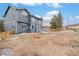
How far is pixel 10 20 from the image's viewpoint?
9.22 ft

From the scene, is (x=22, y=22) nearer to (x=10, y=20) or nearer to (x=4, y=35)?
(x=10, y=20)

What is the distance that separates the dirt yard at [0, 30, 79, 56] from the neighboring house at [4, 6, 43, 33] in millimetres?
65

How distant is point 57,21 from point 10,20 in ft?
1.65

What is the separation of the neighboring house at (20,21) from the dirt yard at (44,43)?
0.21 ft

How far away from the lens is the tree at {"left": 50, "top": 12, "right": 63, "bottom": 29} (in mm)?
2773

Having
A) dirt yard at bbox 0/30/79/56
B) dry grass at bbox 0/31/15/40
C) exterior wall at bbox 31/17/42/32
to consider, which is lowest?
dirt yard at bbox 0/30/79/56

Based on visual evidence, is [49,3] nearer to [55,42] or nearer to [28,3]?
[28,3]

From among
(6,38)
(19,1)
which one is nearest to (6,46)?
(6,38)

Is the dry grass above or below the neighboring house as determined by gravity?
below

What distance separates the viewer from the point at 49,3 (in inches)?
109

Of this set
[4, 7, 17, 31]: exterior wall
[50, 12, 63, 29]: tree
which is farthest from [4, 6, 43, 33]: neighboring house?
[50, 12, 63, 29]: tree

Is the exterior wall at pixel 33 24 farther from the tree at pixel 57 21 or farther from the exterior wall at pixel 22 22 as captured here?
the tree at pixel 57 21

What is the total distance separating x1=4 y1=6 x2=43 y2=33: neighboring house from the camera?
2.79 meters

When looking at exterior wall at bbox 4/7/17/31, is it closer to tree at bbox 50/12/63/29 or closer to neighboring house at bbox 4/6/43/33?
neighboring house at bbox 4/6/43/33
